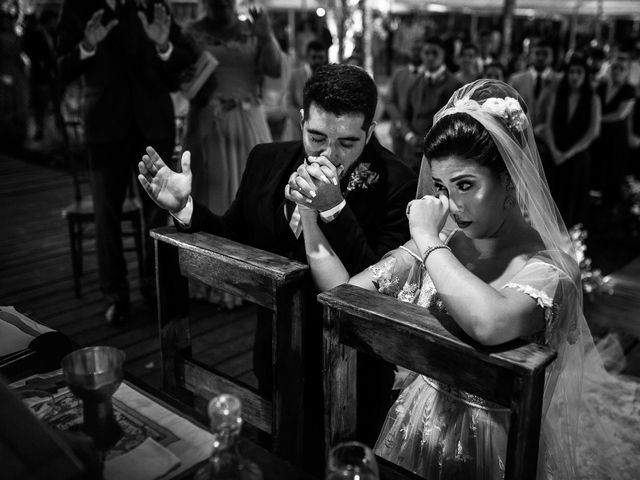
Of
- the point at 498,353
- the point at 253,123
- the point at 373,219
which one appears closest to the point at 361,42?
the point at 253,123

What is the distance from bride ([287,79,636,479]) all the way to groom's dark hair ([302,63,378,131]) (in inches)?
9.7

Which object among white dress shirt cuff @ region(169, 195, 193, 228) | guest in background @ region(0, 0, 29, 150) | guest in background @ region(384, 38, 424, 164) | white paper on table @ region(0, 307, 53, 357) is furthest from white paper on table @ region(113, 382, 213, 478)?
guest in background @ region(0, 0, 29, 150)

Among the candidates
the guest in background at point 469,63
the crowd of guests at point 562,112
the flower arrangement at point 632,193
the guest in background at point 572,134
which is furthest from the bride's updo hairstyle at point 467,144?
the guest in background at point 469,63

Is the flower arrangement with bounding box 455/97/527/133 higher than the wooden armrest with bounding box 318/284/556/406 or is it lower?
higher

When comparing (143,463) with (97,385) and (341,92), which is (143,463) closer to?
(97,385)

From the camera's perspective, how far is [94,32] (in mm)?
3164

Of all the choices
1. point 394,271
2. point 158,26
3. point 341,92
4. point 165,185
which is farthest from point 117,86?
point 394,271

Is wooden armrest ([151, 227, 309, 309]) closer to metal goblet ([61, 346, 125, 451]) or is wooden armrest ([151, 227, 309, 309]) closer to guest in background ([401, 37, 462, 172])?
metal goblet ([61, 346, 125, 451])

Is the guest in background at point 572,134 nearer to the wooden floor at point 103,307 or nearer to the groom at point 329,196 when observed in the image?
the wooden floor at point 103,307

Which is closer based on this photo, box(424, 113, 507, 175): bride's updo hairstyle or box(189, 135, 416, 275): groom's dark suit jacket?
box(424, 113, 507, 175): bride's updo hairstyle

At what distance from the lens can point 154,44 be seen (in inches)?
133

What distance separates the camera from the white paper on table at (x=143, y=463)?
118 cm

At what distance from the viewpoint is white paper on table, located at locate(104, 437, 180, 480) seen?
1.18 m

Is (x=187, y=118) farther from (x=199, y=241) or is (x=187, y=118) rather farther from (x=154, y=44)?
(x=199, y=241)
